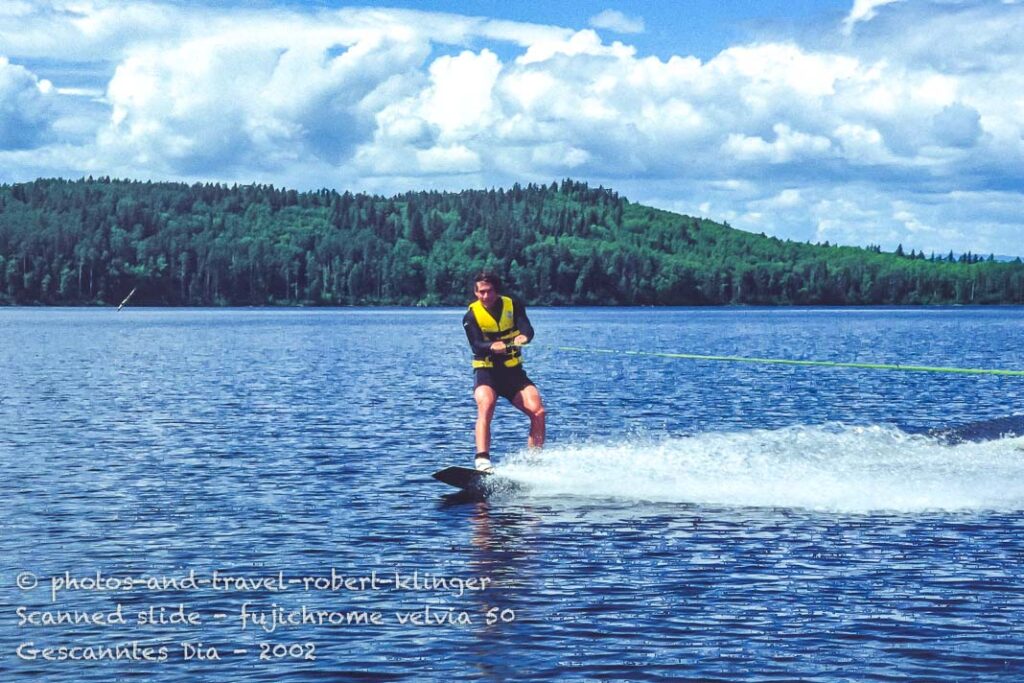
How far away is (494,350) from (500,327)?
413mm

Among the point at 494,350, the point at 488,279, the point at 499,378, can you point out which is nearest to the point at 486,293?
the point at 488,279

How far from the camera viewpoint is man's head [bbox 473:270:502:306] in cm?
1950

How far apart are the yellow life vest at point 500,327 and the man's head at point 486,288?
0.41 feet

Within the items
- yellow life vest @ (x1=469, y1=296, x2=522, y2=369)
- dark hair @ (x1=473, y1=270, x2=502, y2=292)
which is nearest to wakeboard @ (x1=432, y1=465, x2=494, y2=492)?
yellow life vest @ (x1=469, y1=296, x2=522, y2=369)

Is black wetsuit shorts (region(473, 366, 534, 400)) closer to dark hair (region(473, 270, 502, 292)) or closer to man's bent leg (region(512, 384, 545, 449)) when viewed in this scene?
man's bent leg (region(512, 384, 545, 449))

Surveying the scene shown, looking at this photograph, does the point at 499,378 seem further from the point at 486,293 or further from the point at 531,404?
the point at 486,293

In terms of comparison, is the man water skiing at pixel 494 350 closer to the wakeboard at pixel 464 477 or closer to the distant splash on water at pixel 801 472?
the wakeboard at pixel 464 477

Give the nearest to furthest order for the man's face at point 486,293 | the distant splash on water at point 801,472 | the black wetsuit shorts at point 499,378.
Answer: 1. the man's face at point 486,293
2. the distant splash on water at point 801,472
3. the black wetsuit shorts at point 499,378

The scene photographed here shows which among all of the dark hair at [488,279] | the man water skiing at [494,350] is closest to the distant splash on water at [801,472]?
the man water skiing at [494,350]

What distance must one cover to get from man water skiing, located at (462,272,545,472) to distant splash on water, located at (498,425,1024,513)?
154cm

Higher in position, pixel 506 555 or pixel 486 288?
pixel 486 288

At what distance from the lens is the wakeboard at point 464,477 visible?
20281 mm

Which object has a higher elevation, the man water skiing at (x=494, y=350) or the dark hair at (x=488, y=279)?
the dark hair at (x=488, y=279)

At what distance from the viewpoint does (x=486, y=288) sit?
19.5 meters
